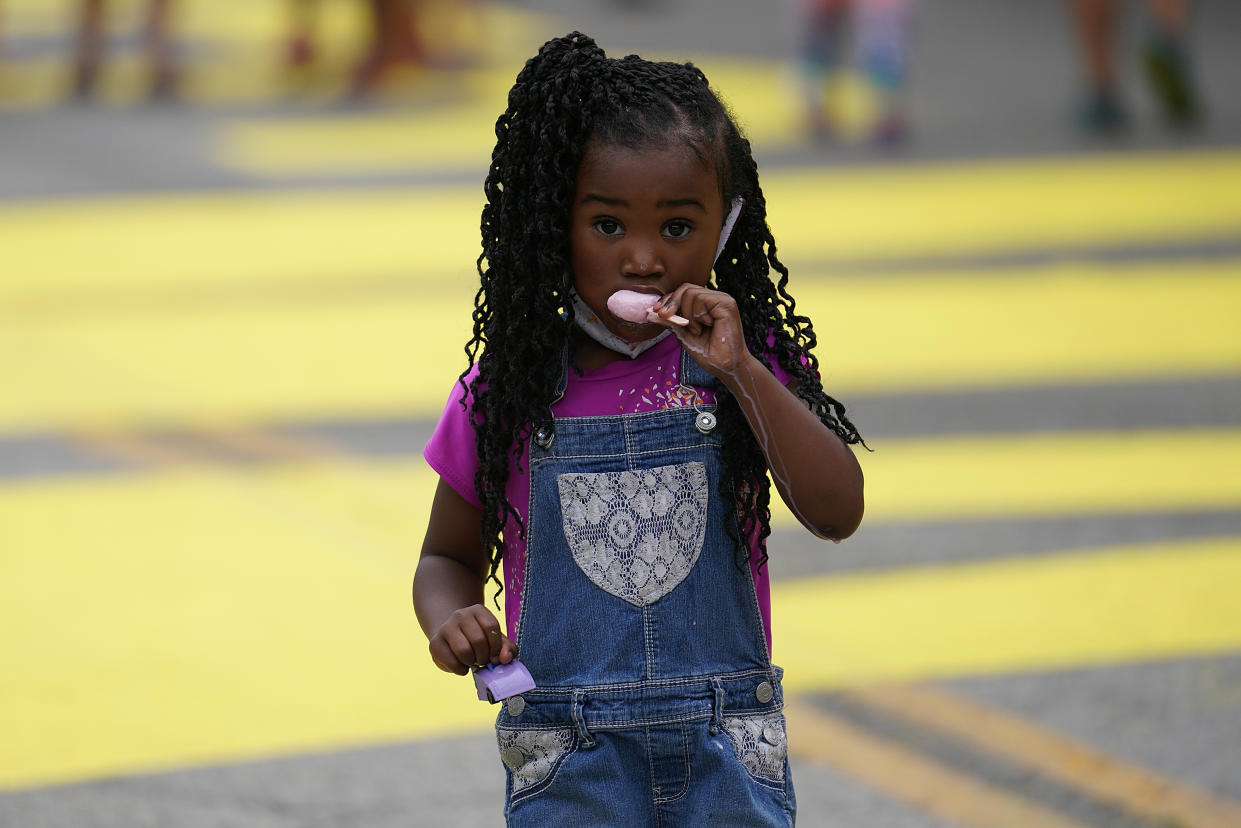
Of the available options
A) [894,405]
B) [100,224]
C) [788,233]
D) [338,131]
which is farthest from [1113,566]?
[338,131]

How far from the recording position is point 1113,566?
204 inches

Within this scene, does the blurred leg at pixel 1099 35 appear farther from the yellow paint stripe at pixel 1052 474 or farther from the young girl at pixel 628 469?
the young girl at pixel 628 469

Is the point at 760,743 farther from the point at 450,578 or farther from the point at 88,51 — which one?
the point at 88,51

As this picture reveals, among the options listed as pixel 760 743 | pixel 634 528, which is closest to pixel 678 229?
pixel 634 528

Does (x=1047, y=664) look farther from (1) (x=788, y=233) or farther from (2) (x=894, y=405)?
(1) (x=788, y=233)

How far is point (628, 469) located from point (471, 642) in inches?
12.0

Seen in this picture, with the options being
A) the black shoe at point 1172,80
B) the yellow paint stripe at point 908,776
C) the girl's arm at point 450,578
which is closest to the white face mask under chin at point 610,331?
the girl's arm at point 450,578

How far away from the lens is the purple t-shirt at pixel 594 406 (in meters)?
2.49

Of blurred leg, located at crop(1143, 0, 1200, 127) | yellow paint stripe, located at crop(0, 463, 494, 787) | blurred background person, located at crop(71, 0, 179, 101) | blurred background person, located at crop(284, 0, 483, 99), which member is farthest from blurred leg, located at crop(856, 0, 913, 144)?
yellow paint stripe, located at crop(0, 463, 494, 787)

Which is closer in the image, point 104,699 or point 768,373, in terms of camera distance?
point 768,373

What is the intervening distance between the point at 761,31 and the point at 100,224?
23.6 ft

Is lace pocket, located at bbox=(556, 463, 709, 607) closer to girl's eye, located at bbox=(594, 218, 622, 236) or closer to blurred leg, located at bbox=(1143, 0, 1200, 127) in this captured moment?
girl's eye, located at bbox=(594, 218, 622, 236)

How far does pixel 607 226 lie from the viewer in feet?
7.97

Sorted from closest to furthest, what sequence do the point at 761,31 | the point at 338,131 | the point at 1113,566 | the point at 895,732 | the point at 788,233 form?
the point at 895,732
the point at 1113,566
the point at 788,233
the point at 338,131
the point at 761,31
